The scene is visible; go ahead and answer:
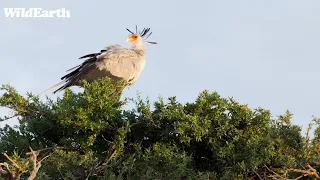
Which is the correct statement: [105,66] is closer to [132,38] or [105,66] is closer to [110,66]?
[110,66]

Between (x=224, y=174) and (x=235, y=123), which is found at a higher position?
(x=235, y=123)

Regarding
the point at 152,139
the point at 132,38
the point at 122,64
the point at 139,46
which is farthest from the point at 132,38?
the point at 152,139

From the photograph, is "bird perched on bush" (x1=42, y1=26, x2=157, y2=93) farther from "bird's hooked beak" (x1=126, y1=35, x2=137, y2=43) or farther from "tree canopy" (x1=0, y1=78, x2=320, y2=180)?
"tree canopy" (x1=0, y1=78, x2=320, y2=180)

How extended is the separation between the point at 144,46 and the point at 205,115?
4.27m

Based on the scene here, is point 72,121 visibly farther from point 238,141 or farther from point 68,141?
point 238,141

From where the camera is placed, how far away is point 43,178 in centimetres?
690

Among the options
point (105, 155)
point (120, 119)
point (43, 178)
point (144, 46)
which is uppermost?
point (144, 46)

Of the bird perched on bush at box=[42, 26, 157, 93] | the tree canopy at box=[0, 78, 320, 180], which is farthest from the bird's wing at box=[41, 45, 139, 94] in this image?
the tree canopy at box=[0, 78, 320, 180]

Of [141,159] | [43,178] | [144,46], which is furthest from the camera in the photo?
[144,46]

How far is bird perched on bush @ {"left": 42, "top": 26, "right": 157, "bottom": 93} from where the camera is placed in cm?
1027

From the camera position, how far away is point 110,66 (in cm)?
1047

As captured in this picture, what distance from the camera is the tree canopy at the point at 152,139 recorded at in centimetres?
717

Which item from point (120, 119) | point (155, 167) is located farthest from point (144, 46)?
point (155, 167)

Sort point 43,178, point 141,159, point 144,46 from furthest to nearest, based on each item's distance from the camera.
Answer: point 144,46 < point 141,159 < point 43,178
